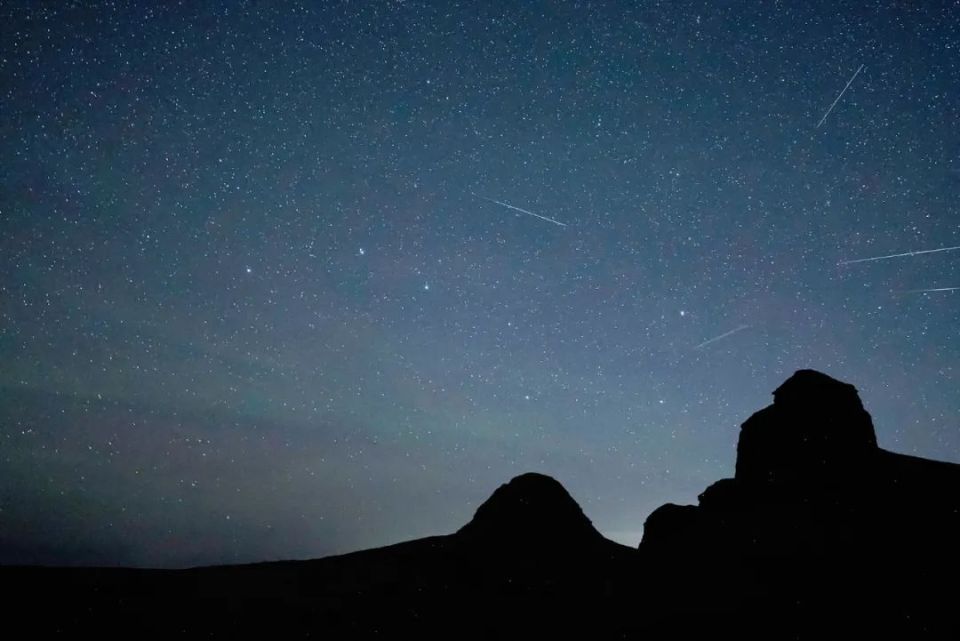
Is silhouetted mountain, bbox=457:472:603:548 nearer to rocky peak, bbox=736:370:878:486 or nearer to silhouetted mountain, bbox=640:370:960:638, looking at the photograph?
silhouetted mountain, bbox=640:370:960:638

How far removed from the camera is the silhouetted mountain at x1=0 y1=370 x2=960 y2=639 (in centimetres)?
1664

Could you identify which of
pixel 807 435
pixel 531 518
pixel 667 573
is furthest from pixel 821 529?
pixel 531 518

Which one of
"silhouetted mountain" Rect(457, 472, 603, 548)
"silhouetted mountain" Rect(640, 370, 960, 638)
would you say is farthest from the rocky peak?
"silhouetted mountain" Rect(457, 472, 603, 548)

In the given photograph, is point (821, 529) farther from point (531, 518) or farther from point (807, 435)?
point (531, 518)

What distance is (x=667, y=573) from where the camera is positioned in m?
20.7

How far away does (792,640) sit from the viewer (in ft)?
48.4

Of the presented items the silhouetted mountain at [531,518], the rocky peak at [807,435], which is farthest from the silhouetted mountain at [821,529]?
the silhouetted mountain at [531,518]

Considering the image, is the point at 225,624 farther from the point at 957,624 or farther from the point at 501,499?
the point at 957,624

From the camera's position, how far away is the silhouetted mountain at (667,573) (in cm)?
1664

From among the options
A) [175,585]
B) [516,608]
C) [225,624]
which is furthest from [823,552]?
[175,585]

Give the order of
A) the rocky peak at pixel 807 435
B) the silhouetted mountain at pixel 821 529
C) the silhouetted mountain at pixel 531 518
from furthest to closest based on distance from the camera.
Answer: the silhouetted mountain at pixel 531 518 < the rocky peak at pixel 807 435 < the silhouetted mountain at pixel 821 529

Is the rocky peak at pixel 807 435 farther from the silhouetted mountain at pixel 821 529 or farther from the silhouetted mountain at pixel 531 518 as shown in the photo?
the silhouetted mountain at pixel 531 518

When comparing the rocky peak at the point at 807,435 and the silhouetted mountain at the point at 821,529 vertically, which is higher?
the rocky peak at the point at 807,435

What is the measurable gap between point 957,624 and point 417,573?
80.3 feet
